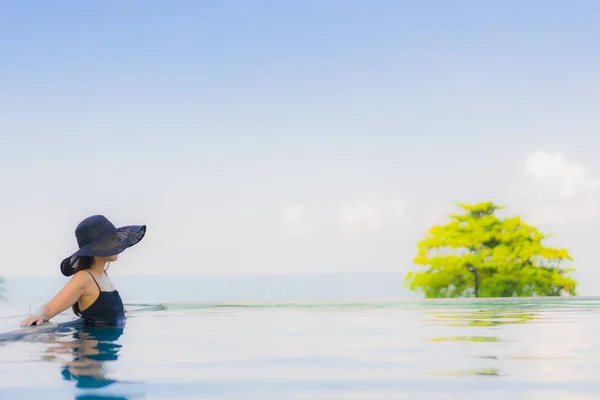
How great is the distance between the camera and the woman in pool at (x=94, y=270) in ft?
18.2

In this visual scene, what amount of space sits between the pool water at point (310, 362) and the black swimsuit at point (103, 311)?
0.24 feet

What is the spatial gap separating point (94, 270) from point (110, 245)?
20 centimetres

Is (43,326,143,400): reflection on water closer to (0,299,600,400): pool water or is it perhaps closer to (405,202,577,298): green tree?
(0,299,600,400): pool water

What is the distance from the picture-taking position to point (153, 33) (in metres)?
33.1

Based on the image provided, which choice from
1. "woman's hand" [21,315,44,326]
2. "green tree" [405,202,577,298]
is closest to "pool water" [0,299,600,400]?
"woman's hand" [21,315,44,326]

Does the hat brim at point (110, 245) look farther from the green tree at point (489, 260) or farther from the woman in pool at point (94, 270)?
the green tree at point (489, 260)

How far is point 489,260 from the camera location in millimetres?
22266

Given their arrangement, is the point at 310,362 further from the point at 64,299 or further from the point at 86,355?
the point at 64,299

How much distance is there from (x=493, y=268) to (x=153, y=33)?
17.5 meters

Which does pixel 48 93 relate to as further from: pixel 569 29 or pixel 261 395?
pixel 261 395

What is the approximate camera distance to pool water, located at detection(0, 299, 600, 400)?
10.6 feet

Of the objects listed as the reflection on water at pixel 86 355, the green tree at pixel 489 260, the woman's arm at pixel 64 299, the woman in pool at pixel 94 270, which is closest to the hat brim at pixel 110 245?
the woman in pool at pixel 94 270

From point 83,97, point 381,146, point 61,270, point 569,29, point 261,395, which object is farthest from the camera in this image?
point 83,97

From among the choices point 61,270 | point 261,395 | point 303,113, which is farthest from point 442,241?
point 261,395
